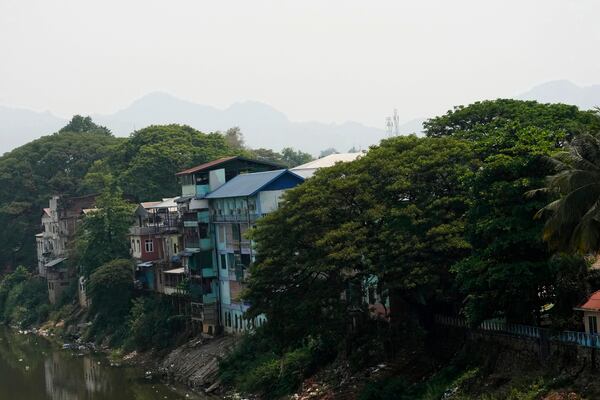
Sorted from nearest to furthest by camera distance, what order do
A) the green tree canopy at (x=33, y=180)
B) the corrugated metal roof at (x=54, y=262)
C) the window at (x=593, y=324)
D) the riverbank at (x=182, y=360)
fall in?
the window at (x=593, y=324), the riverbank at (x=182, y=360), the corrugated metal roof at (x=54, y=262), the green tree canopy at (x=33, y=180)

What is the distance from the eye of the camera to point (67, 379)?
53.2 metres

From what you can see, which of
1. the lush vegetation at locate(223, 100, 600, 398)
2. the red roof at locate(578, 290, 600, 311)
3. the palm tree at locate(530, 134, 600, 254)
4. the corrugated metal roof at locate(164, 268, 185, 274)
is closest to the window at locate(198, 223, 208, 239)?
the corrugated metal roof at locate(164, 268, 185, 274)

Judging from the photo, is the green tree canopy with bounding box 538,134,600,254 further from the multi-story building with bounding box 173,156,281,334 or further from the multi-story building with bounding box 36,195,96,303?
the multi-story building with bounding box 36,195,96,303

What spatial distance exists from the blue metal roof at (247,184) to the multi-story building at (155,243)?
9.05 meters

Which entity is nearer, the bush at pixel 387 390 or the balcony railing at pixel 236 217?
the bush at pixel 387 390

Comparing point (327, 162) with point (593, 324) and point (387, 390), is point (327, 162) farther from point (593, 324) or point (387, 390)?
point (593, 324)

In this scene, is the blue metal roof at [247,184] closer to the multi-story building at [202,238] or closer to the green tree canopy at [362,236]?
the multi-story building at [202,238]

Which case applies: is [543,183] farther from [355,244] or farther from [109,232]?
[109,232]

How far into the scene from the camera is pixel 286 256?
36.6 m

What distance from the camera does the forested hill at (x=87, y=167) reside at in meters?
78.9

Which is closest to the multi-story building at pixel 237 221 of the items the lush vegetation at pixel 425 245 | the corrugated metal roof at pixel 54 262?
the lush vegetation at pixel 425 245

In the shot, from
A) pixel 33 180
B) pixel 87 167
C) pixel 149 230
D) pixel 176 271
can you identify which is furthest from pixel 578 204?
pixel 87 167

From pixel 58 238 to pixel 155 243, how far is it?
78.2 feet

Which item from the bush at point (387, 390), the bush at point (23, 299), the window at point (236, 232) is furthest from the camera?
the bush at point (23, 299)
